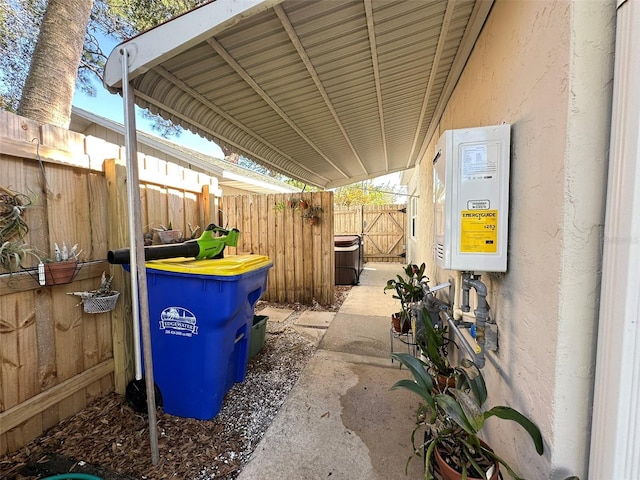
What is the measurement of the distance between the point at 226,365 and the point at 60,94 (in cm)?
328

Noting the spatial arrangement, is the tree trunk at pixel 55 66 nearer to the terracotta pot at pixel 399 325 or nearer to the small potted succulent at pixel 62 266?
the small potted succulent at pixel 62 266

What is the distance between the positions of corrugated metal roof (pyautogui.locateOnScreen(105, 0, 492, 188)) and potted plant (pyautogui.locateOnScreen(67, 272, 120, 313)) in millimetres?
1478

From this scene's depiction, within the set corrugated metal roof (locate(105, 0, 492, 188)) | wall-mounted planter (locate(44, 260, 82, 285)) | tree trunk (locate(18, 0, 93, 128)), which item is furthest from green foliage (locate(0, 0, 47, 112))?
wall-mounted planter (locate(44, 260, 82, 285))

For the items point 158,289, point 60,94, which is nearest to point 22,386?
point 158,289

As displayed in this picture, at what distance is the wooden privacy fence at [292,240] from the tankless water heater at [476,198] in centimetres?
377

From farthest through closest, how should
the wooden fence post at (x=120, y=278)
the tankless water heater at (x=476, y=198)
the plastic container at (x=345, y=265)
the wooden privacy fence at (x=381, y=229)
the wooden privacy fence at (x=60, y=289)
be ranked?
the wooden privacy fence at (x=381, y=229) → the plastic container at (x=345, y=265) → the wooden fence post at (x=120, y=278) → the wooden privacy fence at (x=60, y=289) → the tankless water heater at (x=476, y=198)

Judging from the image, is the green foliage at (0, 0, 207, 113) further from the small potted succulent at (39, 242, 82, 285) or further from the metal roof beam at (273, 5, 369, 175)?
the small potted succulent at (39, 242, 82, 285)

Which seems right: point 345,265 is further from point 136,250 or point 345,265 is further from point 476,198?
point 476,198

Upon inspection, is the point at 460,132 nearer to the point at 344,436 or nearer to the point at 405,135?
the point at 344,436

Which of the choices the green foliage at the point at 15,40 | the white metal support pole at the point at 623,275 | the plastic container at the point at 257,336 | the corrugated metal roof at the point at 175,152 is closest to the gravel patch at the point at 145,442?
the plastic container at the point at 257,336

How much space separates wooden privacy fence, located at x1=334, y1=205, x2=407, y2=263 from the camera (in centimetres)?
1062

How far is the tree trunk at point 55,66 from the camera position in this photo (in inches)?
105

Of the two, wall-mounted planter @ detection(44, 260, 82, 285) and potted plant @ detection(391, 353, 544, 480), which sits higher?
wall-mounted planter @ detection(44, 260, 82, 285)

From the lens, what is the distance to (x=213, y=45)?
1702 millimetres
